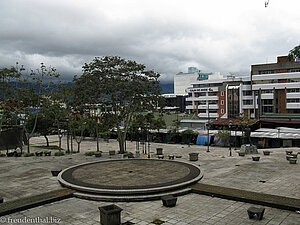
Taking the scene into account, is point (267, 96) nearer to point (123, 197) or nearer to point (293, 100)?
point (293, 100)

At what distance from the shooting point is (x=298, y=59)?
1270 centimetres

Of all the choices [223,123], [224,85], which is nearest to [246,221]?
[223,123]

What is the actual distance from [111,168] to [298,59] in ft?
50.5

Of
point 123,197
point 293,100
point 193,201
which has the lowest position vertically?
point 193,201

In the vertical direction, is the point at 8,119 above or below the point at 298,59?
below

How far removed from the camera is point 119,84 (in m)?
31.0

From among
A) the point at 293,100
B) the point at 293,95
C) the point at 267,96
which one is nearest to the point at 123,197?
the point at 293,95

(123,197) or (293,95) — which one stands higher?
(293,95)

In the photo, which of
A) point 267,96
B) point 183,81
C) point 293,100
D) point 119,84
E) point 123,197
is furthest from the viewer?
point 183,81

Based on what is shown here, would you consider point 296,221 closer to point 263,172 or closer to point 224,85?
point 263,172

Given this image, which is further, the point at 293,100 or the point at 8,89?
the point at 293,100

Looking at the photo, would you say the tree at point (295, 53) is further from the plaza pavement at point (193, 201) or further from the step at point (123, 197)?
the step at point (123, 197)

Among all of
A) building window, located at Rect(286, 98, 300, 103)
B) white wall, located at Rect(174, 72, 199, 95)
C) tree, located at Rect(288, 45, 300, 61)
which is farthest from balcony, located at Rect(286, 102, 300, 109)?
white wall, located at Rect(174, 72, 199, 95)

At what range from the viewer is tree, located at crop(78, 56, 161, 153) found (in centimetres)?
3186
